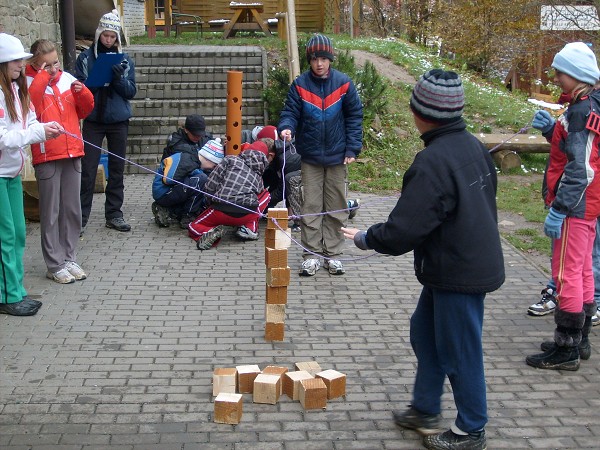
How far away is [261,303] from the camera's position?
6.61m

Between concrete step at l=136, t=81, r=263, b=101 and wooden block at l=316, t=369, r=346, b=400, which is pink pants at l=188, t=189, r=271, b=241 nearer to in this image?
wooden block at l=316, t=369, r=346, b=400

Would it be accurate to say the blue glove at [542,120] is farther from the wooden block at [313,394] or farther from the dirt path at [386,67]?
the dirt path at [386,67]

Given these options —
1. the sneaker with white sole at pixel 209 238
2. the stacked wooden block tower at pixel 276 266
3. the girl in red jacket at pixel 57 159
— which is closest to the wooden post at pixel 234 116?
the sneaker with white sole at pixel 209 238

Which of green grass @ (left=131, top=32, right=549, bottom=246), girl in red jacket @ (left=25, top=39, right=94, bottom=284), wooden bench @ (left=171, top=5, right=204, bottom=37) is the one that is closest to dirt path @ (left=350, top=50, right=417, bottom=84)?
green grass @ (left=131, top=32, right=549, bottom=246)

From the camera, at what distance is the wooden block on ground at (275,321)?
567 centimetres

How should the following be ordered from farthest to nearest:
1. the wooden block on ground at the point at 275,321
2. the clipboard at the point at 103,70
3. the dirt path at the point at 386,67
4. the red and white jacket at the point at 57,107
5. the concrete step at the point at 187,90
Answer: the dirt path at the point at 386,67 → the concrete step at the point at 187,90 → the clipboard at the point at 103,70 → the red and white jacket at the point at 57,107 → the wooden block on ground at the point at 275,321

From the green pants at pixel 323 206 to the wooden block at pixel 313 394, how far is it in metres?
2.73

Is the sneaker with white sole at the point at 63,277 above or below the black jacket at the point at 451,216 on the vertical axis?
below

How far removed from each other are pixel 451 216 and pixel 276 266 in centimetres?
186

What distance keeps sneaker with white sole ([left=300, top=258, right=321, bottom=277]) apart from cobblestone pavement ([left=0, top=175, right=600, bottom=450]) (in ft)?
0.42

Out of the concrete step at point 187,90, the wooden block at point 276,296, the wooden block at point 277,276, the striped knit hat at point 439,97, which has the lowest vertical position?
the wooden block at point 276,296

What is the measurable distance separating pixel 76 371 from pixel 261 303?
1.82m

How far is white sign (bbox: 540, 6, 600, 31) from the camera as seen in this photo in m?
14.7

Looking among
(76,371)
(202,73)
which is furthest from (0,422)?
(202,73)
